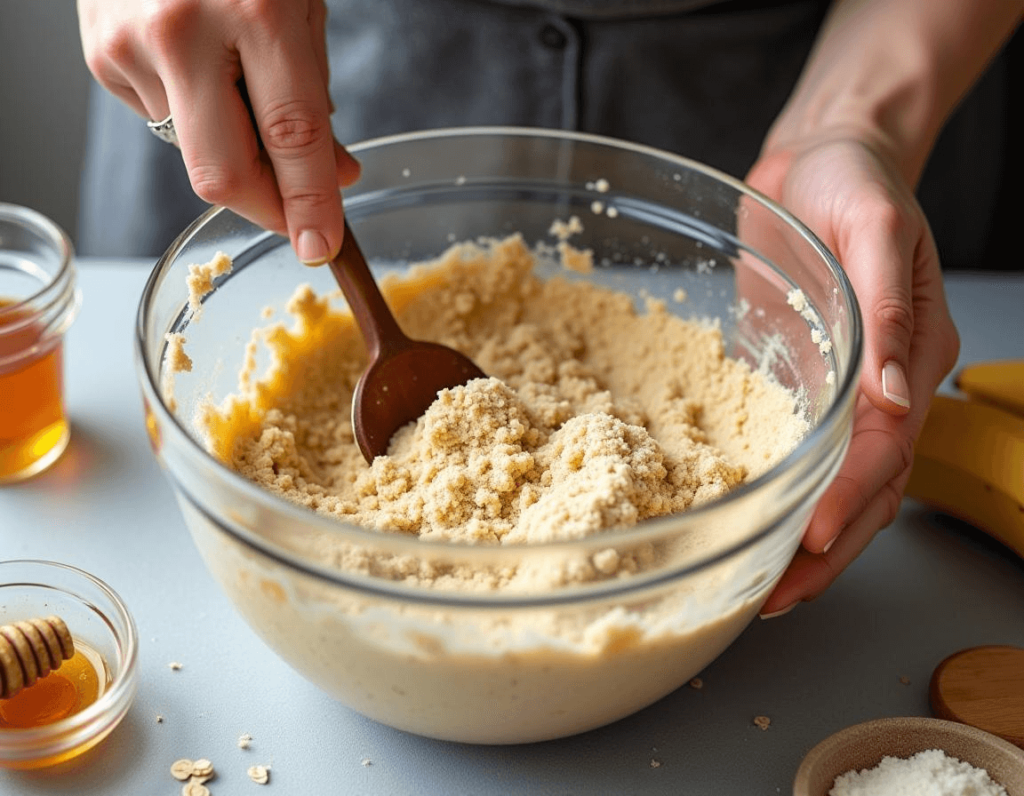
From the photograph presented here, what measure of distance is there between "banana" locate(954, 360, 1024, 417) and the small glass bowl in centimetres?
101

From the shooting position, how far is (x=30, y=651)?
3.17ft

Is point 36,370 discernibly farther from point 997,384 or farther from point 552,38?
point 997,384

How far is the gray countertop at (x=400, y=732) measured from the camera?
3.24ft

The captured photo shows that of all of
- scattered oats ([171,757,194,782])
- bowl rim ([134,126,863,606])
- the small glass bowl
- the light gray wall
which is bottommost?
the light gray wall

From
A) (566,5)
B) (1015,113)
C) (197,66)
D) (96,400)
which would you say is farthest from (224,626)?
(1015,113)

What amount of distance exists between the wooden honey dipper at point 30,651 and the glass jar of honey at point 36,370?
342 mm

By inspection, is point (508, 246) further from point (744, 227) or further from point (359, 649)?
point (359, 649)

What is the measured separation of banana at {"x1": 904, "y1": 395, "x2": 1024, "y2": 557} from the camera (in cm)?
120

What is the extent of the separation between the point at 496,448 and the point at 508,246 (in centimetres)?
42

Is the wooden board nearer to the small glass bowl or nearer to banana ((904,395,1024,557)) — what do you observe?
banana ((904,395,1024,557))

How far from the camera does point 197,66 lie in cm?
99

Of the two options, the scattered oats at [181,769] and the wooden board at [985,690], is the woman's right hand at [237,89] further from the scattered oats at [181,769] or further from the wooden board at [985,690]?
the wooden board at [985,690]

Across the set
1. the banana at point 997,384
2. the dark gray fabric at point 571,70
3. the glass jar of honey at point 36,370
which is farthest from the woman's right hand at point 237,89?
the banana at point 997,384

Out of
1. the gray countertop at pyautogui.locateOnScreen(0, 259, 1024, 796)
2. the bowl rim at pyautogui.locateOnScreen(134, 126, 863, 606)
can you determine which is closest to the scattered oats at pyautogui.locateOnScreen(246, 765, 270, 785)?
the gray countertop at pyautogui.locateOnScreen(0, 259, 1024, 796)
